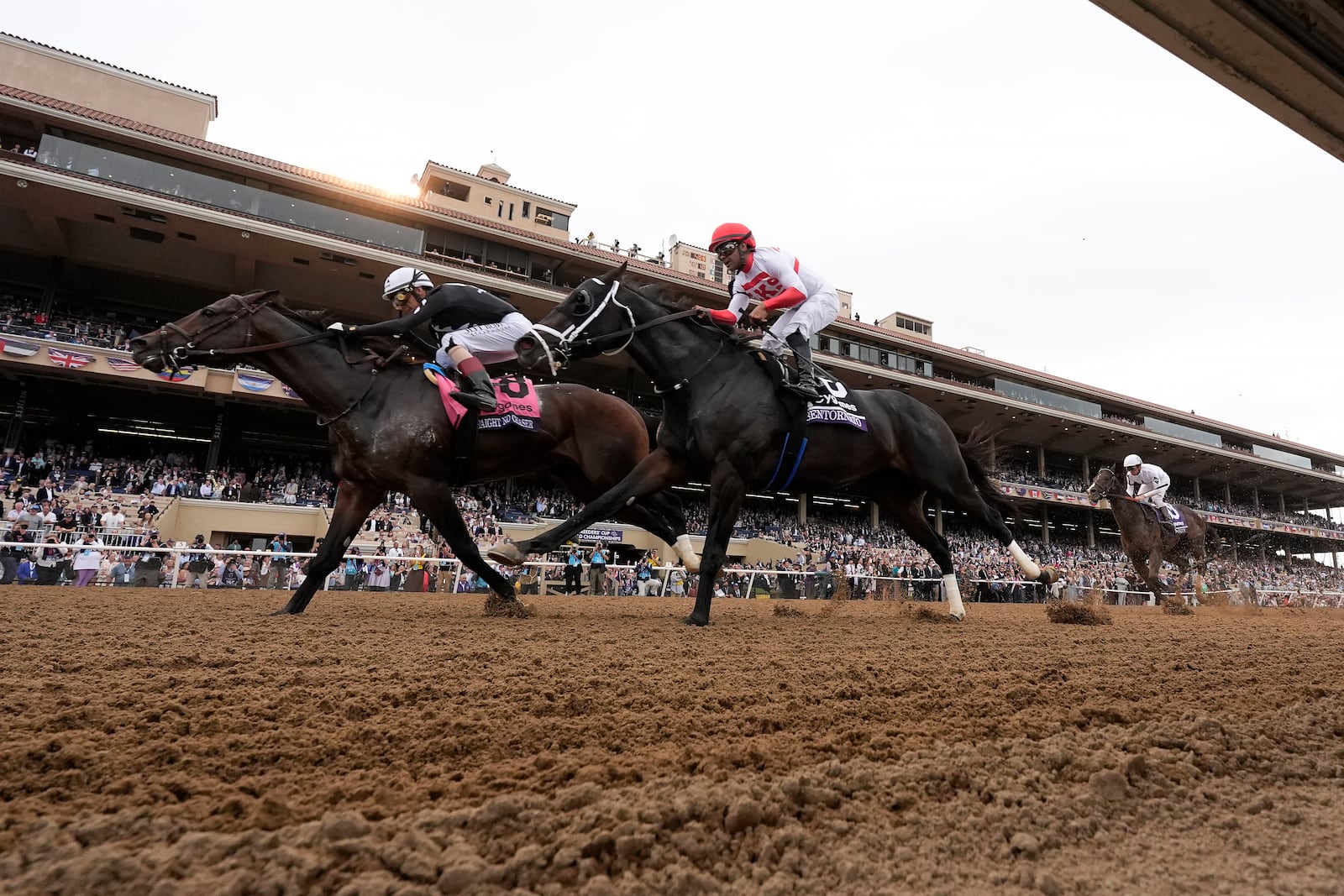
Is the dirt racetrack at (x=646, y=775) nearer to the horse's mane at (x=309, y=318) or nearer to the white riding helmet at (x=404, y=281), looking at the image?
the horse's mane at (x=309, y=318)

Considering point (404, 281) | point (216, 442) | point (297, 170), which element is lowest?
point (404, 281)

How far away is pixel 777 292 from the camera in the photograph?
6000 millimetres

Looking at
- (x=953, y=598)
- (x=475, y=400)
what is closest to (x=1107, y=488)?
(x=953, y=598)

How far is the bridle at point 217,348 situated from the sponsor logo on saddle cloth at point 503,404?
106cm

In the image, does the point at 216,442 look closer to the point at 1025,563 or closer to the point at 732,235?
the point at 732,235

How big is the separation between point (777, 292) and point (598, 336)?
5.38 ft

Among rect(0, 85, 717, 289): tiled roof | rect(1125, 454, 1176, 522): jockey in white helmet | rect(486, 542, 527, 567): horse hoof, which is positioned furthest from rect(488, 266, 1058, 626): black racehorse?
rect(0, 85, 717, 289): tiled roof

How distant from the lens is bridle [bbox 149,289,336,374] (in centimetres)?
569

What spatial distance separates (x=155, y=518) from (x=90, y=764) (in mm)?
20755

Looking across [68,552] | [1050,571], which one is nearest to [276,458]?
[68,552]

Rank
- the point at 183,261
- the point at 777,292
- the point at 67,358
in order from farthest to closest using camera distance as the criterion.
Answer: the point at 183,261 → the point at 67,358 → the point at 777,292

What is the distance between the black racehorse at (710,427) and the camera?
5.25m

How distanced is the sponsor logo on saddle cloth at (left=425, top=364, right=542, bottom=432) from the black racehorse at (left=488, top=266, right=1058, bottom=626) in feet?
3.49

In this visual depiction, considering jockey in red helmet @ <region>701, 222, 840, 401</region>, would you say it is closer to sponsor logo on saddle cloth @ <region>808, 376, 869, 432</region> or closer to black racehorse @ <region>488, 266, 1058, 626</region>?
sponsor logo on saddle cloth @ <region>808, 376, 869, 432</region>
